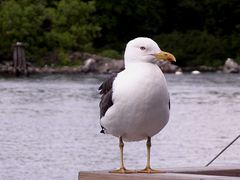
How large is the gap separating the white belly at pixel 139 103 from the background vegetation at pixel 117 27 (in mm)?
59184

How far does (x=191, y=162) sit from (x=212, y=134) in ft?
18.1

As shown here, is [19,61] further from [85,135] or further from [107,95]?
[107,95]

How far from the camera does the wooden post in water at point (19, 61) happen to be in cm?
5834

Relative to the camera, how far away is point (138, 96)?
6.75 m

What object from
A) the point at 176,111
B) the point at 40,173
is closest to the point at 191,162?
the point at 40,173

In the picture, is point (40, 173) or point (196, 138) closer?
point (40, 173)

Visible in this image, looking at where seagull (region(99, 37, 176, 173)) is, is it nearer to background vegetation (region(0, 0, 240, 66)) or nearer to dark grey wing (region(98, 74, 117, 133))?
dark grey wing (region(98, 74, 117, 133))

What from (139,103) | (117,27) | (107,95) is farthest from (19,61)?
(139,103)

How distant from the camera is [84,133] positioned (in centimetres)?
2475

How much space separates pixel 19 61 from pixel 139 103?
174 ft

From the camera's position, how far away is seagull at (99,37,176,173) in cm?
674

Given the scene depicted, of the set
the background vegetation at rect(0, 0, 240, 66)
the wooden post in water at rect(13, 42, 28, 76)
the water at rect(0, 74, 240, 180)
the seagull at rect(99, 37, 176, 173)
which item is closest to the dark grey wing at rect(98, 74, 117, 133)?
the seagull at rect(99, 37, 176, 173)

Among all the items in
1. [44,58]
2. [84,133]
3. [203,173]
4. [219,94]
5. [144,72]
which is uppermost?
[144,72]

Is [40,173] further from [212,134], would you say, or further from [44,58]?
[44,58]
